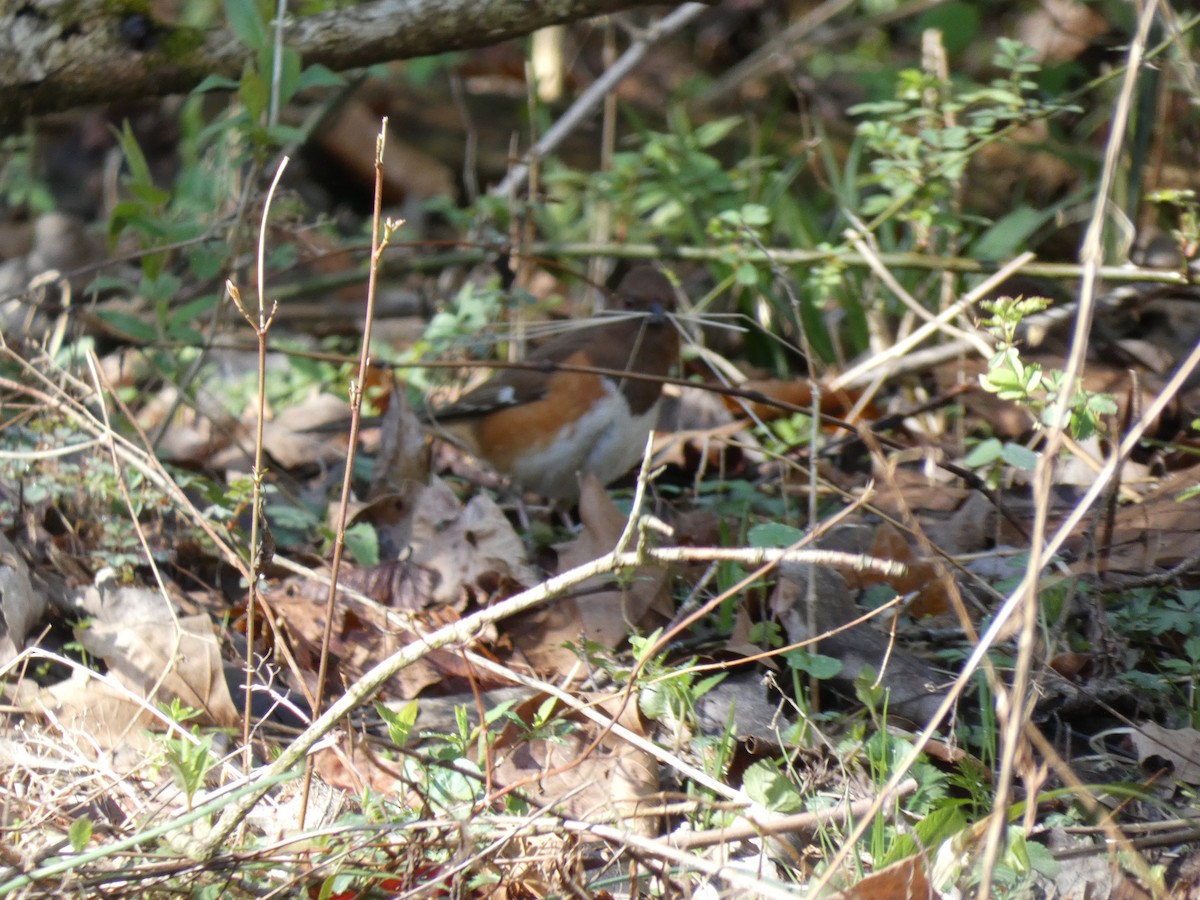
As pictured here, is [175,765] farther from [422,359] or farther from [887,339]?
[887,339]

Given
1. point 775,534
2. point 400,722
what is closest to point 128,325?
point 400,722

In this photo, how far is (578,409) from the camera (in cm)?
363

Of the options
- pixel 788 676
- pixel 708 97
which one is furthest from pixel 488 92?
pixel 788 676

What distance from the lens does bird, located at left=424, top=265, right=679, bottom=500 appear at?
360 centimetres

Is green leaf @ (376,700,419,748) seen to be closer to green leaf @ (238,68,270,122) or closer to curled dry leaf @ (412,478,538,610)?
curled dry leaf @ (412,478,538,610)

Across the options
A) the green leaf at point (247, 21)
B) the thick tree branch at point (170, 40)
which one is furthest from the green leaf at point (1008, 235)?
the green leaf at point (247, 21)

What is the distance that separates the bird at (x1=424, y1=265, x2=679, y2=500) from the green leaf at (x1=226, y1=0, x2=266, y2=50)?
1193 millimetres

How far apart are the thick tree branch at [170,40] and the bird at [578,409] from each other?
100 cm

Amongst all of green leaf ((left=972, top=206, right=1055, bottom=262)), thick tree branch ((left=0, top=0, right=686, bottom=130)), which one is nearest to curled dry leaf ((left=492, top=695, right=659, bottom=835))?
thick tree branch ((left=0, top=0, right=686, bottom=130))

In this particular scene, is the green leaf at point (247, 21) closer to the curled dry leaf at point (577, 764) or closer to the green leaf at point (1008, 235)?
the curled dry leaf at point (577, 764)

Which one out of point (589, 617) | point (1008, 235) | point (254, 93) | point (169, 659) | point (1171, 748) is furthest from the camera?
point (1008, 235)

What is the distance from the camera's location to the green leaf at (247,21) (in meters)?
2.73

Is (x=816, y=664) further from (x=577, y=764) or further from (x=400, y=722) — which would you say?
(x=400, y=722)

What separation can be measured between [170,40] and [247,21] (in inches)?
9.4
